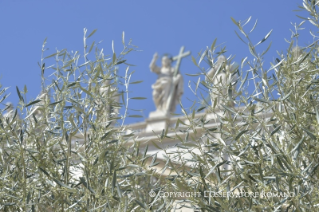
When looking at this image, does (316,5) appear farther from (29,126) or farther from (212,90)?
(29,126)

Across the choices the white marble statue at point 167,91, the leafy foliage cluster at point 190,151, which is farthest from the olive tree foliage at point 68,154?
the white marble statue at point 167,91

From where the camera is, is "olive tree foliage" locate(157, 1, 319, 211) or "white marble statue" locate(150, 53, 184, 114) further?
"white marble statue" locate(150, 53, 184, 114)

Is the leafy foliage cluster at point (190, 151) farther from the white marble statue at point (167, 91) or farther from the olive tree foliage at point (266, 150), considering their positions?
the white marble statue at point (167, 91)

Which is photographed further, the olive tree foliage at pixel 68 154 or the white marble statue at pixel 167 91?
the white marble statue at pixel 167 91

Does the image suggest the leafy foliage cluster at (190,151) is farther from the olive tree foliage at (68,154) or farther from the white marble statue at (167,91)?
the white marble statue at (167,91)

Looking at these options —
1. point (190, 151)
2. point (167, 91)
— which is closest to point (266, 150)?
point (190, 151)

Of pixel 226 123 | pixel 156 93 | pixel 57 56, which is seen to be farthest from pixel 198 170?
pixel 156 93

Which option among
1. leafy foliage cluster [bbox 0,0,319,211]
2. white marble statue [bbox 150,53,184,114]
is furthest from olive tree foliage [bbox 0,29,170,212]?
white marble statue [bbox 150,53,184,114]

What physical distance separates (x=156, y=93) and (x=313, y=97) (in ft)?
53.7

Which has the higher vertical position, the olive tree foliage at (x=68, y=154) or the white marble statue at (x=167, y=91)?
the white marble statue at (x=167, y=91)

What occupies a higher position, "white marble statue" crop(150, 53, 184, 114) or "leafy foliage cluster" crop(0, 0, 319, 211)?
"white marble statue" crop(150, 53, 184, 114)

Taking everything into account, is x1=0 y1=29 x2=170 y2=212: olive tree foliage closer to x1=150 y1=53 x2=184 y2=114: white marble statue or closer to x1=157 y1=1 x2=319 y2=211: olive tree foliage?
x1=157 y1=1 x2=319 y2=211: olive tree foliage

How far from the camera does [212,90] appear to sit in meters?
6.34

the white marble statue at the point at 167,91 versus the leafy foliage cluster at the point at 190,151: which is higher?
the white marble statue at the point at 167,91
